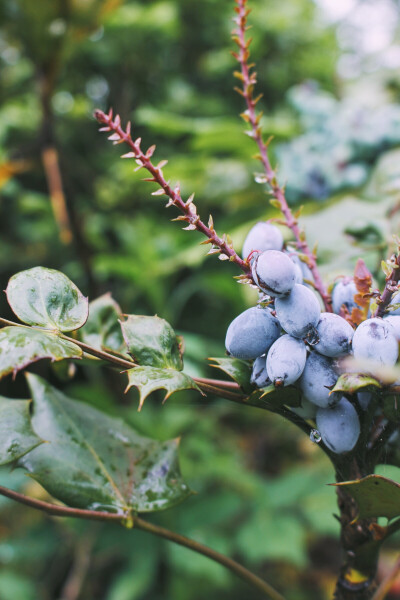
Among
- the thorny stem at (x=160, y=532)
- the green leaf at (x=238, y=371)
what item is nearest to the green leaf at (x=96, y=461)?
the thorny stem at (x=160, y=532)

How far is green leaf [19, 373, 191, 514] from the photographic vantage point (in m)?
0.32

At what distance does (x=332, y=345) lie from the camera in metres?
0.25

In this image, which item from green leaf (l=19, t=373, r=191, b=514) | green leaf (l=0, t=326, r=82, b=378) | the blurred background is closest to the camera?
green leaf (l=0, t=326, r=82, b=378)

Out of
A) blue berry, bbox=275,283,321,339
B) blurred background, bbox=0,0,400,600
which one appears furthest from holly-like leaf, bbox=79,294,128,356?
blue berry, bbox=275,283,321,339

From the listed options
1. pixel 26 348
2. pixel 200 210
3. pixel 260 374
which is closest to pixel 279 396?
pixel 260 374

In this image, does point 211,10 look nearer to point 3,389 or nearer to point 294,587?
point 3,389

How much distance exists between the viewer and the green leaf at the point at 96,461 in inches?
12.8

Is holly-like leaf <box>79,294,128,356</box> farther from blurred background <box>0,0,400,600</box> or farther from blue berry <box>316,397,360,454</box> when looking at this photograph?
blue berry <box>316,397,360,454</box>

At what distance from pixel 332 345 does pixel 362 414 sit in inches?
1.9

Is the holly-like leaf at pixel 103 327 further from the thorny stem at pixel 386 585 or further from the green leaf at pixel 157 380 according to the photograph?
the thorny stem at pixel 386 585

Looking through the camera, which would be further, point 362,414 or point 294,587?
point 294,587

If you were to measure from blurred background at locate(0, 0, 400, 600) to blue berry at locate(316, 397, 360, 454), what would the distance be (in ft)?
0.45

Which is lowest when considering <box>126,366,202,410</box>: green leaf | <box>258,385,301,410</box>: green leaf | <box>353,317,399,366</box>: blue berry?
<box>258,385,301,410</box>: green leaf

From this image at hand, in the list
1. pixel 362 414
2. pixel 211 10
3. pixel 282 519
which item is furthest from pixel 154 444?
pixel 211 10
